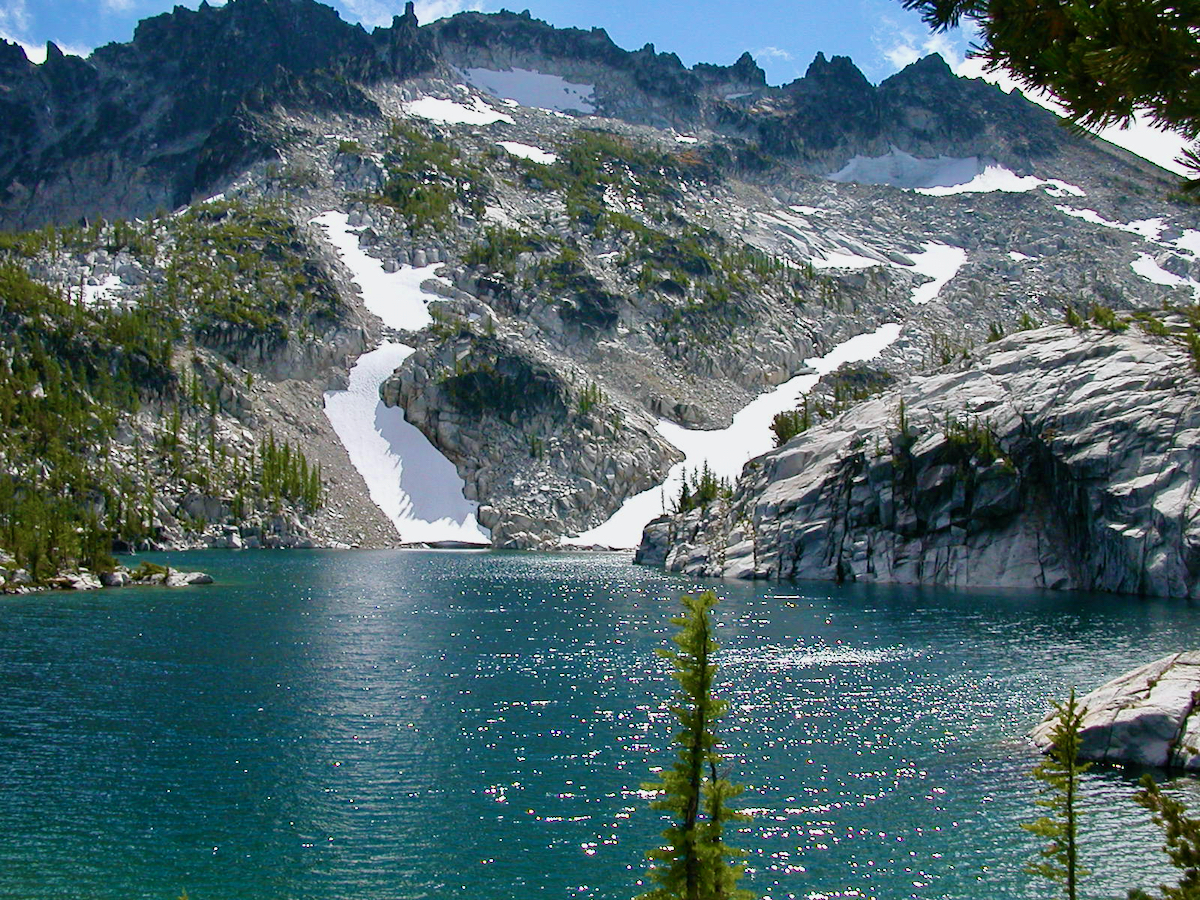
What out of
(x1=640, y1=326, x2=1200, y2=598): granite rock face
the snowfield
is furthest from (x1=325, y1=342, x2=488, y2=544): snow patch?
(x1=640, y1=326, x2=1200, y2=598): granite rock face

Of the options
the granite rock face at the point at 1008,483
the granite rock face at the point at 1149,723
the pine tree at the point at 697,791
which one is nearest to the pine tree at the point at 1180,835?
the pine tree at the point at 697,791

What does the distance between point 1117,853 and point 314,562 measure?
110448 millimetres

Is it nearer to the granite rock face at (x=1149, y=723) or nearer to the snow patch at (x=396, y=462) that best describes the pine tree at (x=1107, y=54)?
the granite rock face at (x=1149, y=723)

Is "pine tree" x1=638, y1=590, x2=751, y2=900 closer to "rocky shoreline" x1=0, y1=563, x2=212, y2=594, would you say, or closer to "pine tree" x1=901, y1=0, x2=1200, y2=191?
"pine tree" x1=901, y1=0, x2=1200, y2=191

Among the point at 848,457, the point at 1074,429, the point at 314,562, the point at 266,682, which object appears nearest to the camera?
the point at 266,682

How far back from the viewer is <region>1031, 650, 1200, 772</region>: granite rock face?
3459 centimetres

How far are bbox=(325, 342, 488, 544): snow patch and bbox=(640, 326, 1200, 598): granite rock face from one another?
62802 millimetres

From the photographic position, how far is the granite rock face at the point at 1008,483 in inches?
3538

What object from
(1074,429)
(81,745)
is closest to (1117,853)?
(81,745)

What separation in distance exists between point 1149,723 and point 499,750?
81.0 feet

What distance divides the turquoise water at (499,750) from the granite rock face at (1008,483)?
693 inches

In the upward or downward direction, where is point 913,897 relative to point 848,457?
downward

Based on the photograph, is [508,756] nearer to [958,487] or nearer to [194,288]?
[958,487]

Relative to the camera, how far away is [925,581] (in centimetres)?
10450
